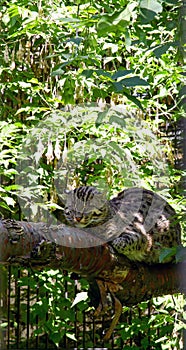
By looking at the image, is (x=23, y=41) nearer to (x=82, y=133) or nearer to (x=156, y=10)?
(x=82, y=133)

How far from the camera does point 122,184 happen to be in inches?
105

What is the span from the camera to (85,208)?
1.92 metres

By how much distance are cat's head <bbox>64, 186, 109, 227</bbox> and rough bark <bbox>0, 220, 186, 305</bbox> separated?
8.3 inches

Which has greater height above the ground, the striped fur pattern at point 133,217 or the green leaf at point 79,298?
the striped fur pattern at point 133,217

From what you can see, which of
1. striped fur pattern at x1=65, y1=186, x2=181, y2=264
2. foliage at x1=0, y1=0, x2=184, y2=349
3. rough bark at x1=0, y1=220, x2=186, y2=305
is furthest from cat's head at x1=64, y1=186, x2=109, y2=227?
foliage at x1=0, y1=0, x2=184, y2=349

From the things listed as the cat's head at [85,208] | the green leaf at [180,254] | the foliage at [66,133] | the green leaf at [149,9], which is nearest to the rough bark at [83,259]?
the green leaf at [180,254]

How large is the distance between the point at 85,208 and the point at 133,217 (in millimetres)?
202

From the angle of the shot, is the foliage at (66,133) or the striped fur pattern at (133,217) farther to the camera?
the foliage at (66,133)

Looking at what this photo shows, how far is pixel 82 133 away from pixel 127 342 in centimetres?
107

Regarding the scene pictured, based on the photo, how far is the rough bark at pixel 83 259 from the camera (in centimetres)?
121

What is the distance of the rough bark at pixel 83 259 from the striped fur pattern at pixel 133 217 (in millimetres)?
95

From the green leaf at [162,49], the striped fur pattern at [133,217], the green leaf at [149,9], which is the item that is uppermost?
the green leaf at [149,9]

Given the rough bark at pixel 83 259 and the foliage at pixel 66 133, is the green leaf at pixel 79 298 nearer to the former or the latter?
the foliage at pixel 66 133

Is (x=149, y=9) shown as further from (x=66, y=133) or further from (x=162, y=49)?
(x=66, y=133)
